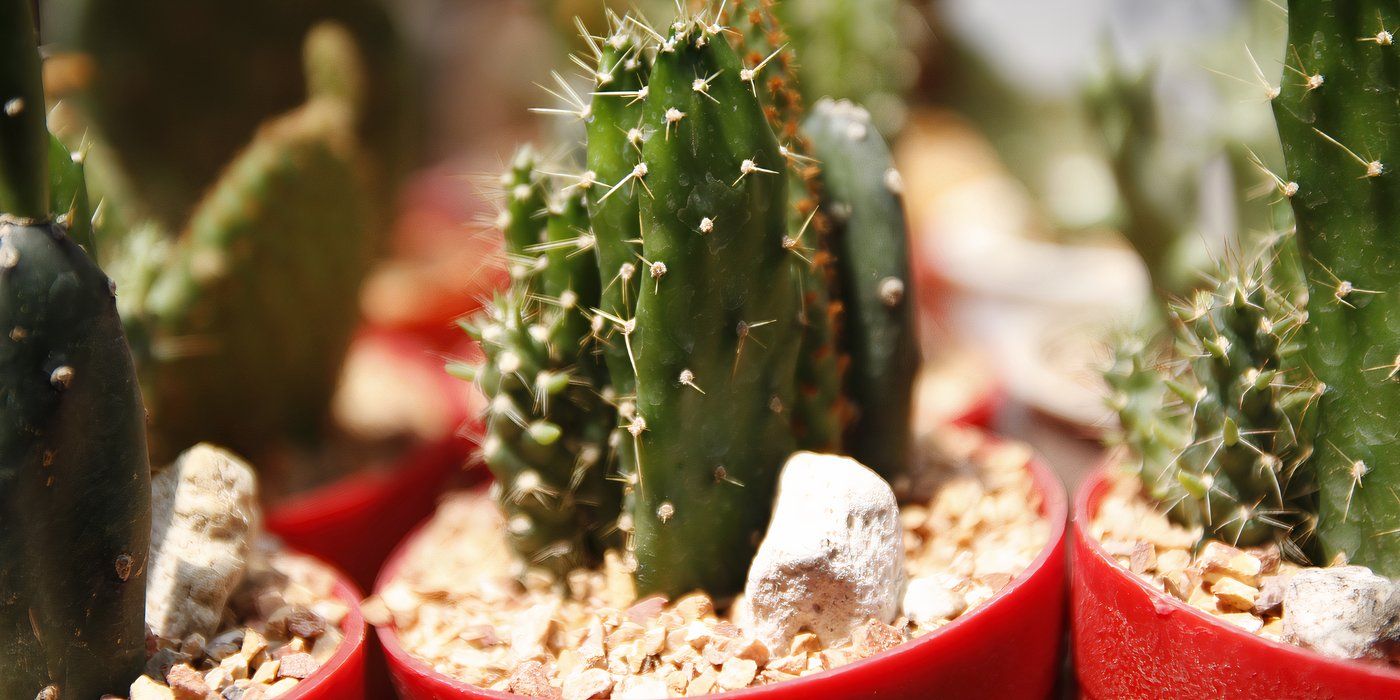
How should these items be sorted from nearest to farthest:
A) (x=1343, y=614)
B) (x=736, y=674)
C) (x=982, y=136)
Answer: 1. (x=1343, y=614)
2. (x=736, y=674)
3. (x=982, y=136)

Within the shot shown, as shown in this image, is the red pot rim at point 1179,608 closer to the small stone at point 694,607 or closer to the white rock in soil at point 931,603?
the white rock in soil at point 931,603


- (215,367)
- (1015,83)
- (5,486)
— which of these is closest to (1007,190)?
(1015,83)

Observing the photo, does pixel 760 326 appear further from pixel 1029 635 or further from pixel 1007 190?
pixel 1007 190

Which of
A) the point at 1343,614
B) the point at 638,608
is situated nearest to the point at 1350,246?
the point at 1343,614

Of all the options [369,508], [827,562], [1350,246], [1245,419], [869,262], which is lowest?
[369,508]

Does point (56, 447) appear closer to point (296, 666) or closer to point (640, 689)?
point (296, 666)

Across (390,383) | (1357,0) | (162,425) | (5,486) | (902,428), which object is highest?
(1357,0)

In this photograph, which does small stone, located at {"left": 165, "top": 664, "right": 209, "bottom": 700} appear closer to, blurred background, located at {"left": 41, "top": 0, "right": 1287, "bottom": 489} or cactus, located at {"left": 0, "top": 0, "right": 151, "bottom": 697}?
cactus, located at {"left": 0, "top": 0, "right": 151, "bottom": 697}
